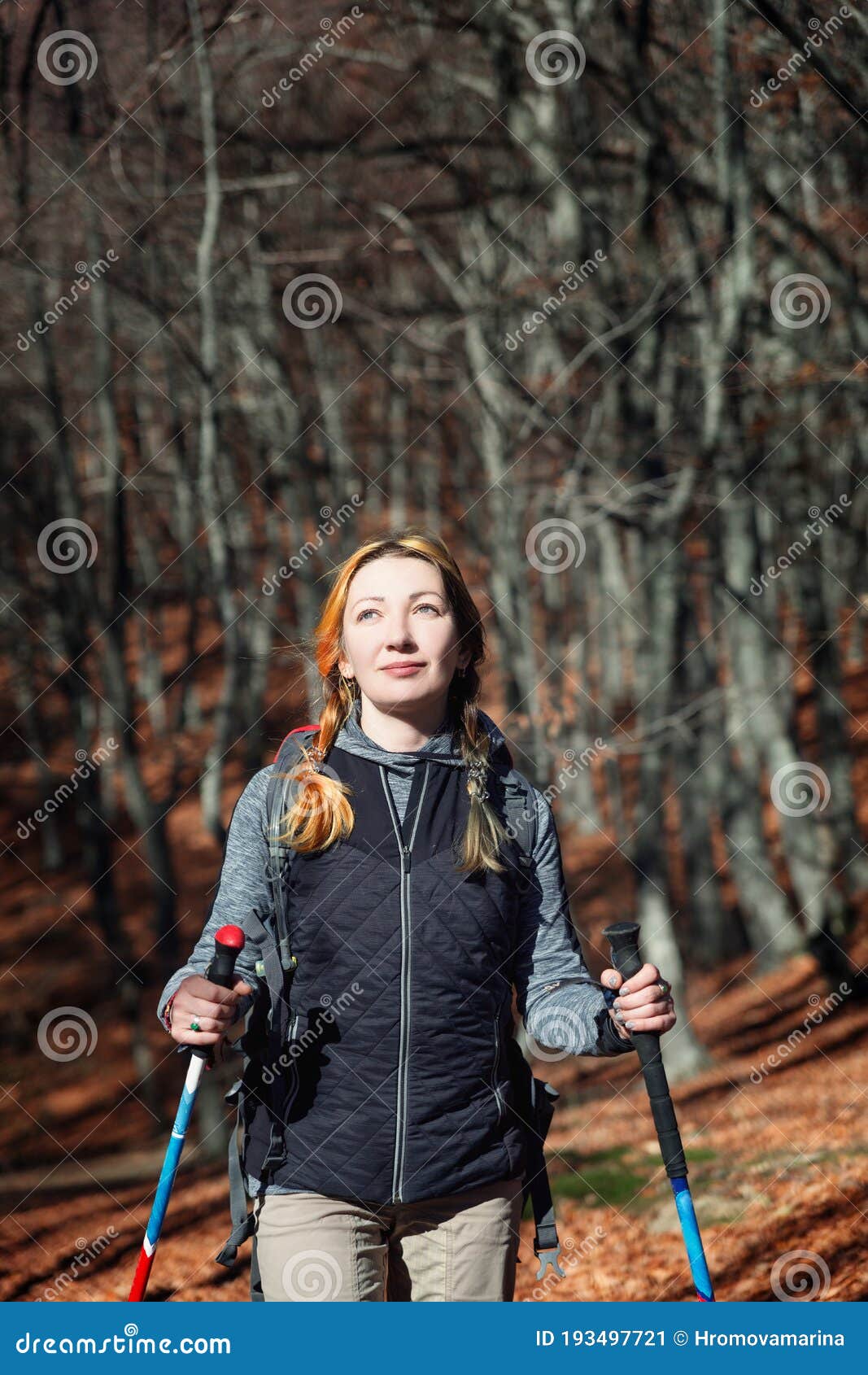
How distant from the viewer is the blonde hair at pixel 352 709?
235 cm

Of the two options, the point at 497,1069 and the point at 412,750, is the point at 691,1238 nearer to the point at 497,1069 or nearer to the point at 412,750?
the point at 497,1069

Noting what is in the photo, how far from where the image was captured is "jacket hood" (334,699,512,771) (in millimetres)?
2465

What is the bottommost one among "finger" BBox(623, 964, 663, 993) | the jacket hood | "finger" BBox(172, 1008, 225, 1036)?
"finger" BBox(172, 1008, 225, 1036)

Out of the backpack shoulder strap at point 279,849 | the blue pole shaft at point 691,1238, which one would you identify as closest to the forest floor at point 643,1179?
the blue pole shaft at point 691,1238

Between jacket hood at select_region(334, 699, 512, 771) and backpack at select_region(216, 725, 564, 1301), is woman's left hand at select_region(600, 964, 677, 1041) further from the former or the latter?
jacket hood at select_region(334, 699, 512, 771)

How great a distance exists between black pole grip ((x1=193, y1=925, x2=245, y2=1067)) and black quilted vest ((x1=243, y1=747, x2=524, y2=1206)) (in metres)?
0.13

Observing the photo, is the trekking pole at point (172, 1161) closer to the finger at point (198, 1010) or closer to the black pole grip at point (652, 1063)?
the finger at point (198, 1010)

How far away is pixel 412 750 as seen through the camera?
2496 mm

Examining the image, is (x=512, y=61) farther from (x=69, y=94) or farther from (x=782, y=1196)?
(x=782, y=1196)

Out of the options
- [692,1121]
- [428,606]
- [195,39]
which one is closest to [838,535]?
[692,1121]

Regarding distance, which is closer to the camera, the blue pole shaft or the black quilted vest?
the black quilted vest

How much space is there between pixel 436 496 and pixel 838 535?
917 cm

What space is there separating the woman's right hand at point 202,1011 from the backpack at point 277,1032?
4.4 inches

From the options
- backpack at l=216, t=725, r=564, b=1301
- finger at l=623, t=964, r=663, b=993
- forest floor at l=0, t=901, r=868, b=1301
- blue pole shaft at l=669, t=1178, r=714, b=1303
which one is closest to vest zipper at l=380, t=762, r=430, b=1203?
backpack at l=216, t=725, r=564, b=1301
